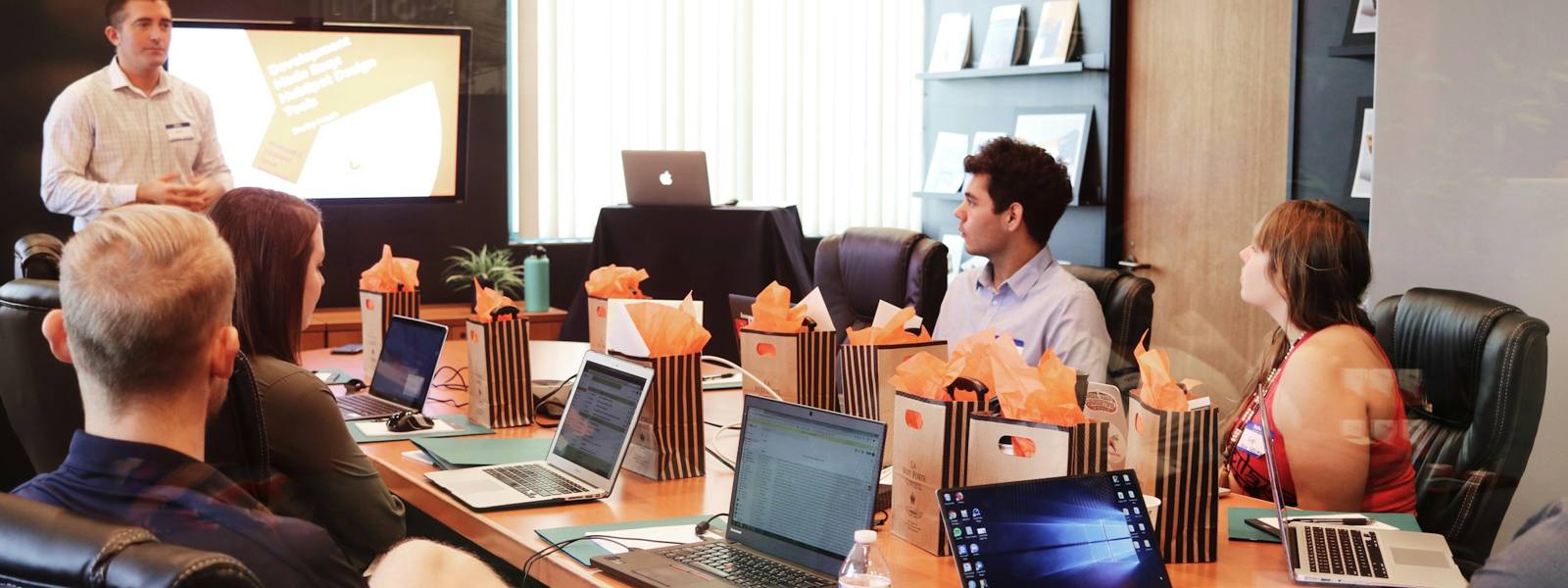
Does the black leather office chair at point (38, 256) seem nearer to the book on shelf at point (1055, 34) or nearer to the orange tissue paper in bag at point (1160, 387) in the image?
the orange tissue paper in bag at point (1160, 387)

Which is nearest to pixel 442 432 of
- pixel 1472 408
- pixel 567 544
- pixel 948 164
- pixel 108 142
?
pixel 567 544

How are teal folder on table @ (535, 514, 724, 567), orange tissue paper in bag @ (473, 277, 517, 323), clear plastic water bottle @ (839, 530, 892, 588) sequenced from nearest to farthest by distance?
1. clear plastic water bottle @ (839, 530, 892, 588)
2. teal folder on table @ (535, 514, 724, 567)
3. orange tissue paper in bag @ (473, 277, 517, 323)

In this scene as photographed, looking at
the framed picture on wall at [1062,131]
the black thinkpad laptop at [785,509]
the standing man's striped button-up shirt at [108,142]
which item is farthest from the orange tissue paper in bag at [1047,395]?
the framed picture on wall at [1062,131]

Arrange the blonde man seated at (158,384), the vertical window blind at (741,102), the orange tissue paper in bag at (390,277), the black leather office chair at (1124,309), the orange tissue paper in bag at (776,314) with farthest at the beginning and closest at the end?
1. the vertical window blind at (741,102)
2. the orange tissue paper in bag at (390,277)
3. the black leather office chair at (1124,309)
4. the orange tissue paper in bag at (776,314)
5. the blonde man seated at (158,384)

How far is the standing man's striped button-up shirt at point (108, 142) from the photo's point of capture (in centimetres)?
386

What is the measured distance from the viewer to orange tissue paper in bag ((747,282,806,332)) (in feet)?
7.57

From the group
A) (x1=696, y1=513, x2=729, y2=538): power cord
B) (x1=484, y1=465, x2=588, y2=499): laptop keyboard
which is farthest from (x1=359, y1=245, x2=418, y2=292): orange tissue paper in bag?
(x1=696, y1=513, x2=729, y2=538): power cord

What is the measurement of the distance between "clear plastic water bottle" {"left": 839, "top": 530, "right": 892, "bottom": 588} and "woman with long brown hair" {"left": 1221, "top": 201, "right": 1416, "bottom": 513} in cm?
86

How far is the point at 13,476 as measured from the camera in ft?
7.38

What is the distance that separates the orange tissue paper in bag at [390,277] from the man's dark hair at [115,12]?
1.92 m

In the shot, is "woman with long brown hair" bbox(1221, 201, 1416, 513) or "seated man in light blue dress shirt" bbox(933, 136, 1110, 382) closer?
"woman with long brown hair" bbox(1221, 201, 1416, 513)

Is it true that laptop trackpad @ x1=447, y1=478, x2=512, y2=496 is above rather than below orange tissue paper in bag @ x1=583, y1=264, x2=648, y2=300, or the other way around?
below

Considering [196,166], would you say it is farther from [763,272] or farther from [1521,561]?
[1521,561]

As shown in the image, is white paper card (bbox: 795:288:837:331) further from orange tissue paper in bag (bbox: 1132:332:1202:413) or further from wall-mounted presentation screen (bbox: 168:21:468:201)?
wall-mounted presentation screen (bbox: 168:21:468:201)
